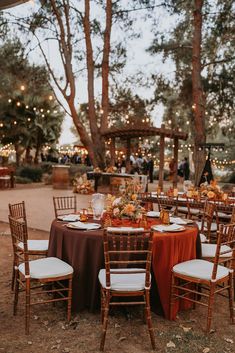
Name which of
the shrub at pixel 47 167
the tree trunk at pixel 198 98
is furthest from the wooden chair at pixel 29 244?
the shrub at pixel 47 167

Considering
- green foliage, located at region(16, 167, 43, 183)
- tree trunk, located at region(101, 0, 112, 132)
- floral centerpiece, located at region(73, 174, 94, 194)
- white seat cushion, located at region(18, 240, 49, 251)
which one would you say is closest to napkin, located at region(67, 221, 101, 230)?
white seat cushion, located at region(18, 240, 49, 251)

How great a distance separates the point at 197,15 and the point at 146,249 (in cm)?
1145

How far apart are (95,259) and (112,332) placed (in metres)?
0.62

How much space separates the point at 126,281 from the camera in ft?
10.3

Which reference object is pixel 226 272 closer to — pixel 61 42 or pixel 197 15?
pixel 197 15

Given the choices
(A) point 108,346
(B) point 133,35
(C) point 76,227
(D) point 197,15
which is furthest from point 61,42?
(A) point 108,346

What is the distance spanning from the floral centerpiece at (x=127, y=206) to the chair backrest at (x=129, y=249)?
0.40 m

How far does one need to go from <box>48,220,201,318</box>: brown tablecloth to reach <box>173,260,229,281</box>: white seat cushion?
81 millimetres

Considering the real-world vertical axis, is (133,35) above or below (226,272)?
above

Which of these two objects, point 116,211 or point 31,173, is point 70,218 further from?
point 31,173

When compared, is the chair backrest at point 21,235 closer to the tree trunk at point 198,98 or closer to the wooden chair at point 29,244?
the wooden chair at point 29,244

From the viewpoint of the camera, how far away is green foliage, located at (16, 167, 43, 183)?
62.4 ft

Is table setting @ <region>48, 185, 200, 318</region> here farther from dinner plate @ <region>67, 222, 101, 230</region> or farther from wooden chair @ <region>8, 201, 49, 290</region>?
wooden chair @ <region>8, 201, 49, 290</region>

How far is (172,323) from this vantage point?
3490mm
